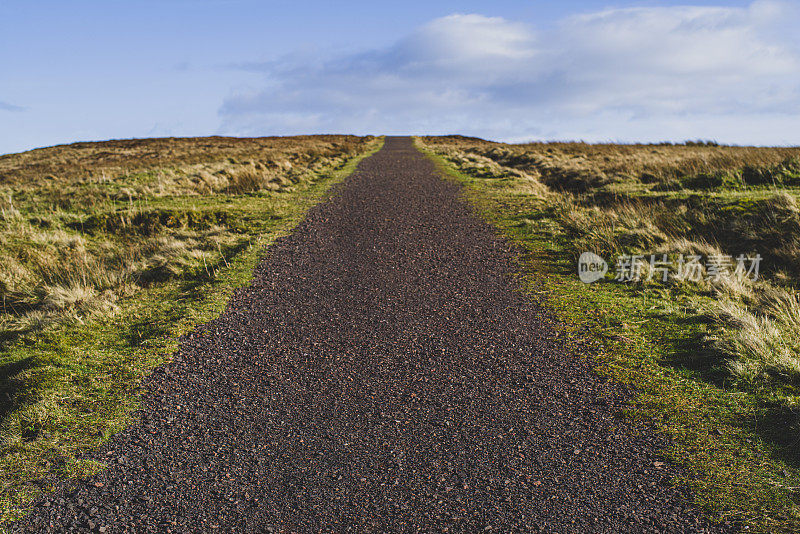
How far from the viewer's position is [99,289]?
30.5 ft

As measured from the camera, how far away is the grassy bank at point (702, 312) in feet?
13.7

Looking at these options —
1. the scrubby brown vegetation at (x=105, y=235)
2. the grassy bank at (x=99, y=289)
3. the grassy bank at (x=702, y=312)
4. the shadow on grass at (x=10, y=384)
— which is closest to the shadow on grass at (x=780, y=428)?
the grassy bank at (x=702, y=312)

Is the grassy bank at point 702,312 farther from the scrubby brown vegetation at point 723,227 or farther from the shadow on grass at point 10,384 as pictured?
the shadow on grass at point 10,384

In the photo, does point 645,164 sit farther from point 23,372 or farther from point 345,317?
point 23,372

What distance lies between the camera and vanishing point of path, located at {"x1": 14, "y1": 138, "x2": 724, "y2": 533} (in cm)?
373

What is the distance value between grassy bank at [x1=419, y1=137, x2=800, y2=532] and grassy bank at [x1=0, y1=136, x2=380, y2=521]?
5.22 metres

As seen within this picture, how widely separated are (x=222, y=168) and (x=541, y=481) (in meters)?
25.6

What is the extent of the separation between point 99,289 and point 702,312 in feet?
32.8

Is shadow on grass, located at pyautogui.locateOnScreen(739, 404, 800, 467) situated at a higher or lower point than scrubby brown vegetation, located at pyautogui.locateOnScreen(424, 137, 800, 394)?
lower

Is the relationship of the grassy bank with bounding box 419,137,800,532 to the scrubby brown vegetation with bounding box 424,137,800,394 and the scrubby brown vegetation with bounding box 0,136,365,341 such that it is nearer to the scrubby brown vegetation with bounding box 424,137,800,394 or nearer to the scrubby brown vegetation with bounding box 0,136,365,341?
the scrubby brown vegetation with bounding box 424,137,800,394

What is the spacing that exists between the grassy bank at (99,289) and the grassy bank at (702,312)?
5221 millimetres

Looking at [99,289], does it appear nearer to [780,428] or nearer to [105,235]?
[105,235]

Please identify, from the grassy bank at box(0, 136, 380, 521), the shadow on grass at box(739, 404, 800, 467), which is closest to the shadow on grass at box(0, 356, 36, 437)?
the grassy bank at box(0, 136, 380, 521)

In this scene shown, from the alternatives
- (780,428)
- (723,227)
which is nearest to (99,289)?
Answer: (780,428)
